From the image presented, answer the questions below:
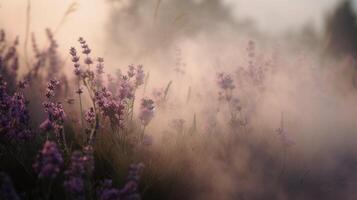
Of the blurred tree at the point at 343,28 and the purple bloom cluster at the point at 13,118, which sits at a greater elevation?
the blurred tree at the point at 343,28

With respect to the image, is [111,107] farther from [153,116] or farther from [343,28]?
[343,28]

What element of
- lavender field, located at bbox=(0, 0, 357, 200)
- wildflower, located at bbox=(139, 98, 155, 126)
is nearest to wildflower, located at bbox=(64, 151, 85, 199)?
lavender field, located at bbox=(0, 0, 357, 200)

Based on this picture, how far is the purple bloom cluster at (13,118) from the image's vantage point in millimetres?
2242

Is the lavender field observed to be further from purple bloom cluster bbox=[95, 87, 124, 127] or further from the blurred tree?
the blurred tree

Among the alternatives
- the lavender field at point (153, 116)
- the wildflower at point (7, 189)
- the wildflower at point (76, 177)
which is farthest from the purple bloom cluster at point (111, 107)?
the wildflower at point (7, 189)

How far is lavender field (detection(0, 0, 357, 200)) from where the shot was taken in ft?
7.66

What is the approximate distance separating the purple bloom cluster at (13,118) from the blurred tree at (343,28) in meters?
10.7

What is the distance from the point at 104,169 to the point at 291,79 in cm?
372

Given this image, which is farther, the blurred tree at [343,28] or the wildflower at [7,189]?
the blurred tree at [343,28]

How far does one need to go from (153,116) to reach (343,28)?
11.7 metres

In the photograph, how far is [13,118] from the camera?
2.30m

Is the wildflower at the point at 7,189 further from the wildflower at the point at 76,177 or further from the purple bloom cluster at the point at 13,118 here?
the purple bloom cluster at the point at 13,118

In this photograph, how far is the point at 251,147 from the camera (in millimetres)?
3557

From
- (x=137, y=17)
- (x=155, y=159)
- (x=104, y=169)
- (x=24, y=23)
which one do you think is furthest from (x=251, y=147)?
(x=137, y=17)
